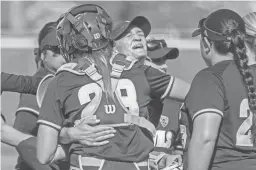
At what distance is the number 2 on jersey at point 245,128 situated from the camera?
332 centimetres

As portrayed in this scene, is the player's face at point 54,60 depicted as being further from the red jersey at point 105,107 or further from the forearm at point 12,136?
the red jersey at point 105,107

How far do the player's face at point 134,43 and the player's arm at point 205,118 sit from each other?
1666 millimetres

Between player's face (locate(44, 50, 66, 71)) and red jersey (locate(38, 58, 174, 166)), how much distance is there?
1.66 m

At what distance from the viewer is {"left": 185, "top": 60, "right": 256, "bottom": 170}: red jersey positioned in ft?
10.9

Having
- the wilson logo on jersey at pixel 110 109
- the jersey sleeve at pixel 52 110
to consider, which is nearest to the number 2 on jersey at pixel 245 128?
the wilson logo on jersey at pixel 110 109

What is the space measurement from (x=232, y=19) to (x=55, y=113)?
1.22m

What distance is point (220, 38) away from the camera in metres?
3.44

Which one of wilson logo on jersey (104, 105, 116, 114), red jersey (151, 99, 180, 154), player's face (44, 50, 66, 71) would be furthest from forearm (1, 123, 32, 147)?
wilson logo on jersey (104, 105, 116, 114)

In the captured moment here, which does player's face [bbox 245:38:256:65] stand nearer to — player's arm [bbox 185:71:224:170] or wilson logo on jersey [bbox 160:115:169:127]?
player's arm [bbox 185:71:224:170]

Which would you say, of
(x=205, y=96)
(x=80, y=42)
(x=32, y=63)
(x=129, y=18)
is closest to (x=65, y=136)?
(x=80, y=42)

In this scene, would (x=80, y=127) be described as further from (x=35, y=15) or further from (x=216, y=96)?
(x=35, y=15)

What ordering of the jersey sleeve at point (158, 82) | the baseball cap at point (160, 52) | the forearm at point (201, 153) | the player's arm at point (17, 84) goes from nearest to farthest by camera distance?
the forearm at point (201, 153), the jersey sleeve at point (158, 82), the player's arm at point (17, 84), the baseball cap at point (160, 52)

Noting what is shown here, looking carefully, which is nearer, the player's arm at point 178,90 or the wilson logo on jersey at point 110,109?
the wilson logo on jersey at point 110,109

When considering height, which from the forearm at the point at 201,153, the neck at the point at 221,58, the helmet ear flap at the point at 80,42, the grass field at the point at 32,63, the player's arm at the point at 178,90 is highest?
the helmet ear flap at the point at 80,42
